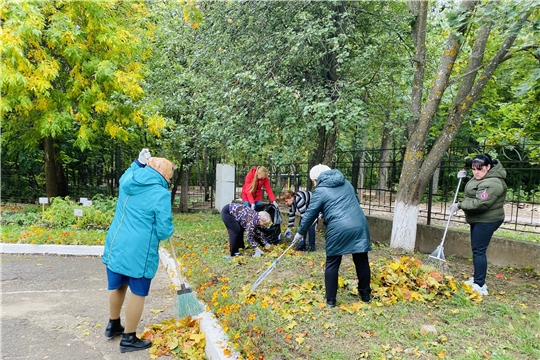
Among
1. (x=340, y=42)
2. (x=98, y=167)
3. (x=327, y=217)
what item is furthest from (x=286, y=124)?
(x=98, y=167)

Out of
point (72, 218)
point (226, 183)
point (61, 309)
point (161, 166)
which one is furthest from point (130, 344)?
point (226, 183)

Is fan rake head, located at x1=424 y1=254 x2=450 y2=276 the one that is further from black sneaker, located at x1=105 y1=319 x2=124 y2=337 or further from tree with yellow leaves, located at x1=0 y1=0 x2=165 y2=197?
tree with yellow leaves, located at x1=0 y1=0 x2=165 y2=197

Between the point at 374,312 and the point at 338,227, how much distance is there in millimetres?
895

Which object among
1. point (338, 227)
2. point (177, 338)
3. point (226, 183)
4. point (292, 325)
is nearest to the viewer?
point (292, 325)

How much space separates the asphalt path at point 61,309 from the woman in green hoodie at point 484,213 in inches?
141

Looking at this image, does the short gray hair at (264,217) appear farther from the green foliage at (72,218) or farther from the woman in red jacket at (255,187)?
the green foliage at (72,218)

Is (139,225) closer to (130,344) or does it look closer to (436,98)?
(130,344)

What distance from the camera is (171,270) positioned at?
5.71 m

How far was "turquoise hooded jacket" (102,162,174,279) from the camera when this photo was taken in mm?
3250

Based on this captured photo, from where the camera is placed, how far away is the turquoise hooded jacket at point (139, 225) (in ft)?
10.7

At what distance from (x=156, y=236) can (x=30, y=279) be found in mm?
3295

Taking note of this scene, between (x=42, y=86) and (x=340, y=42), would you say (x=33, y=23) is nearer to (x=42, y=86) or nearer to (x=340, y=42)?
(x=42, y=86)

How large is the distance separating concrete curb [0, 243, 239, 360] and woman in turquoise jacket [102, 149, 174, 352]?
0.66 metres

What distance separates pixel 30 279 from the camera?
539 cm
